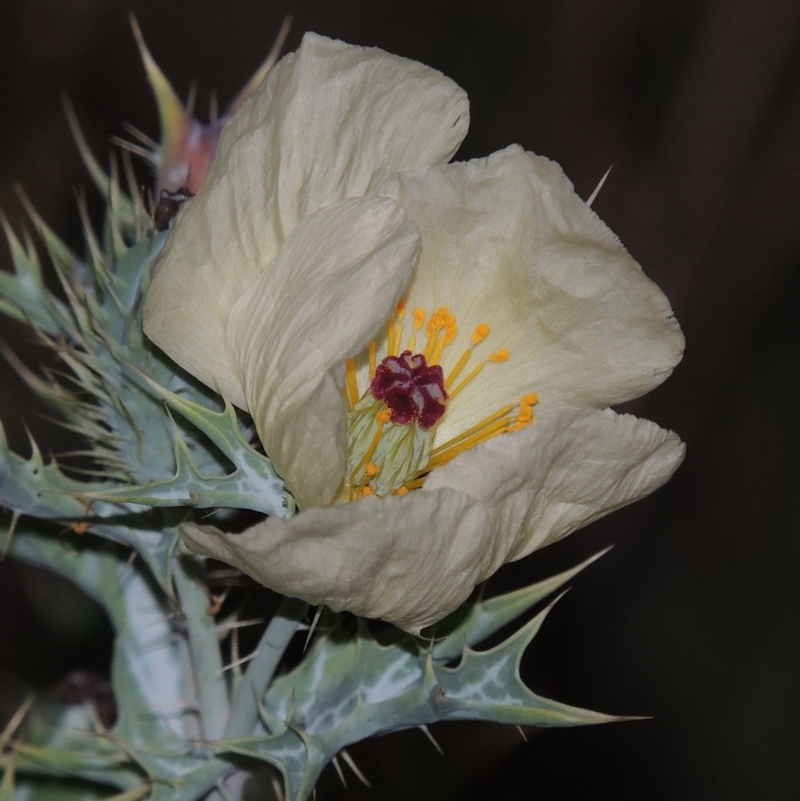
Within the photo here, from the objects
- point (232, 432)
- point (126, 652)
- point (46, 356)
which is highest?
point (232, 432)

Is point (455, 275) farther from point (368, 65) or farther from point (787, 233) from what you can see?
point (787, 233)

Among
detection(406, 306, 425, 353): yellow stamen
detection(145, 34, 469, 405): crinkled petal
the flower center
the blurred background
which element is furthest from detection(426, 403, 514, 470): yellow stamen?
the blurred background

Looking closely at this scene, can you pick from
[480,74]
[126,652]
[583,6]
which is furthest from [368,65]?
[583,6]

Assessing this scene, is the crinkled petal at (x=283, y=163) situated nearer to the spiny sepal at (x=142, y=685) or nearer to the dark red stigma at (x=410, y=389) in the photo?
the dark red stigma at (x=410, y=389)

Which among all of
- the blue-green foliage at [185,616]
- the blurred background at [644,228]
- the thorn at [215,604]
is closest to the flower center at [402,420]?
the blue-green foliage at [185,616]

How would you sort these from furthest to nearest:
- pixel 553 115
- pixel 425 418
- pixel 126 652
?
pixel 553 115 < pixel 126 652 < pixel 425 418

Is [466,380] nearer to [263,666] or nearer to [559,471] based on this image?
[559,471]

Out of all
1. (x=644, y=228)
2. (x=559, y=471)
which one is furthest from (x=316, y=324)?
(x=644, y=228)
